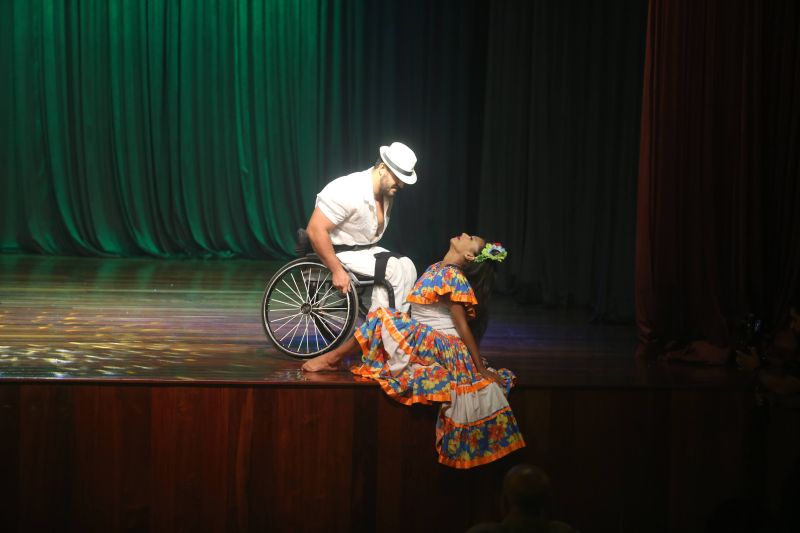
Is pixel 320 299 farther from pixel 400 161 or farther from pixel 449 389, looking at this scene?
pixel 449 389

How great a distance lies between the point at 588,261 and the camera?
234 inches

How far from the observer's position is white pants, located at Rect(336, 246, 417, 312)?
13.1 ft

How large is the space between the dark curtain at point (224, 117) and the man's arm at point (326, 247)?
387 cm

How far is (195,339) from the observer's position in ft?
14.6

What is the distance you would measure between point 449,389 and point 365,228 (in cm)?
93

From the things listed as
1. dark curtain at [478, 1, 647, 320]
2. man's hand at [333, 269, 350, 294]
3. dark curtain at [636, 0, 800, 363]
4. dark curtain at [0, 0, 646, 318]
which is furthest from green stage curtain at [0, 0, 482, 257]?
man's hand at [333, 269, 350, 294]

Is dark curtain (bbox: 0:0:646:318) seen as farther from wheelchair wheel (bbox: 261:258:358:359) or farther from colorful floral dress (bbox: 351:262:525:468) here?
colorful floral dress (bbox: 351:262:525:468)

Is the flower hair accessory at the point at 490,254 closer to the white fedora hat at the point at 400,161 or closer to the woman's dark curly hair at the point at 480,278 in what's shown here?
the woman's dark curly hair at the point at 480,278

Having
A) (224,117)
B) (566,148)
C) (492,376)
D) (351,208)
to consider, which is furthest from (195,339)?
(224,117)

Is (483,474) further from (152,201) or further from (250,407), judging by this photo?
(152,201)

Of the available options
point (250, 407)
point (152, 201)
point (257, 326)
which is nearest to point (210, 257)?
point (152, 201)

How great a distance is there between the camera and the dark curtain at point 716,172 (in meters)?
4.11

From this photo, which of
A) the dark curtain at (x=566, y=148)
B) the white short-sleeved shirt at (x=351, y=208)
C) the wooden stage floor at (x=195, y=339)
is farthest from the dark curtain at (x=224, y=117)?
the white short-sleeved shirt at (x=351, y=208)

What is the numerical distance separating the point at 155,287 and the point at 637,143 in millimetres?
3208
